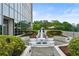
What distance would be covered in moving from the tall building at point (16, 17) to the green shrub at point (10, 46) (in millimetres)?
636

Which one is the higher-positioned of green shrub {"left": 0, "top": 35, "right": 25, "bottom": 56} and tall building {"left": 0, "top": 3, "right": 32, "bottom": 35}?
tall building {"left": 0, "top": 3, "right": 32, "bottom": 35}

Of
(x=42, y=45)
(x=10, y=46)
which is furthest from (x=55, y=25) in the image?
(x=10, y=46)

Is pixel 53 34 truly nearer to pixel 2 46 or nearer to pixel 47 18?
pixel 47 18

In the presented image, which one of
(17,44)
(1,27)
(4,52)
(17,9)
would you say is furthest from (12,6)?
(4,52)

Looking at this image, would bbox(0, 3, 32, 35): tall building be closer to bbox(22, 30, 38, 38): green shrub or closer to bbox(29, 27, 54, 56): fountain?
bbox(22, 30, 38, 38): green shrub

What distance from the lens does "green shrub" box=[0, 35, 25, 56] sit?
3.46 meters

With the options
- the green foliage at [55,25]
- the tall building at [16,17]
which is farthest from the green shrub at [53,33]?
the tall building at [16,17]

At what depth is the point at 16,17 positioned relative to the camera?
4609mm

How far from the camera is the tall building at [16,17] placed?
454 centimetres

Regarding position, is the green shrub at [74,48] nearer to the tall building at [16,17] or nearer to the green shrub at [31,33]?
the green shrub at [31,33]

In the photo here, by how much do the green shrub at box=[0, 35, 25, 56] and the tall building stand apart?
25.0 inches

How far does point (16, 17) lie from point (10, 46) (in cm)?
120

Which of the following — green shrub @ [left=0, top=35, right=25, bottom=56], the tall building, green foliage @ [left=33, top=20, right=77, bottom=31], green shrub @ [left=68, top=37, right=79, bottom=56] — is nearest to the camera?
green shrub @ [left=0, top=35, right=25, bottom=56]

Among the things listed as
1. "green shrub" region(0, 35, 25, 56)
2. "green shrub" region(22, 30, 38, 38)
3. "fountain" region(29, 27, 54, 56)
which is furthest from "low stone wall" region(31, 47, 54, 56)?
"green shrub" region(0, 35, 25, 56)
